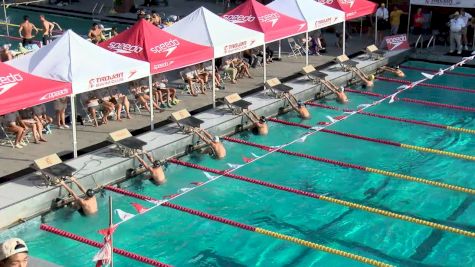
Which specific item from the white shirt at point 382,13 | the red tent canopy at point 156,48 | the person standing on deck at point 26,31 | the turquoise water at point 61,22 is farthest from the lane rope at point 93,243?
the turquoise water at point 61,22

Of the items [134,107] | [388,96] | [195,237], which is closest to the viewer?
[195,237]

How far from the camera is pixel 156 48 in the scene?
14.4 metres

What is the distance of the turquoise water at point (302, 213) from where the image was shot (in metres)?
10.4

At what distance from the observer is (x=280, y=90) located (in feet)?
55.4

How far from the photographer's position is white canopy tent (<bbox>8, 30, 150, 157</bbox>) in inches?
499

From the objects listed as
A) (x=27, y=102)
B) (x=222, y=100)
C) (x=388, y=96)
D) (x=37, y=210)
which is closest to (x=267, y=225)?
(x=37, y=210)

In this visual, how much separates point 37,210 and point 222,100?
6.23 m

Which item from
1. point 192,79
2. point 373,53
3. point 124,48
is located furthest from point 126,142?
point 373,53

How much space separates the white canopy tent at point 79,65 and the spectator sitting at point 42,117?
93 centimetres

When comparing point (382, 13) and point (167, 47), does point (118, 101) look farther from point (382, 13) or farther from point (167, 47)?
point (382, 13)

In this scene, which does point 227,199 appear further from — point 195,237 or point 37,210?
point 37,210

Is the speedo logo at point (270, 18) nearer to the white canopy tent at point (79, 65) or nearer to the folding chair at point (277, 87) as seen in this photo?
the folding chair at point (277, 87)

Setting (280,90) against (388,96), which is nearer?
(280,90)

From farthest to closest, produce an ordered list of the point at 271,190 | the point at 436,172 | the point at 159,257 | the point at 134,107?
the point at 134,107, the point at 436,172, the point at 271,190, the point at 159,257
